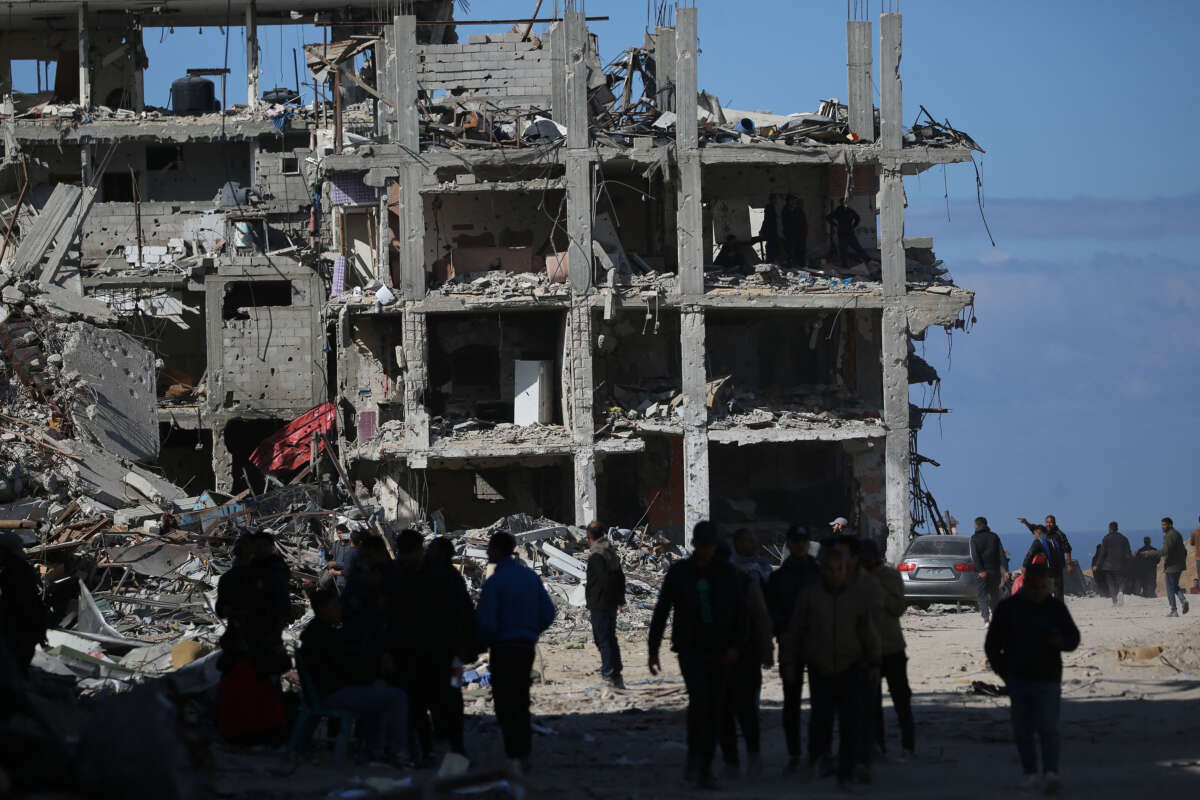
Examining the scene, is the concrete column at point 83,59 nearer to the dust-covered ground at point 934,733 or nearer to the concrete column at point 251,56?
the concrete column at point 251,56

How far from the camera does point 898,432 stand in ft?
98.9

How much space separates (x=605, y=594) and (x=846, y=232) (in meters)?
18.8

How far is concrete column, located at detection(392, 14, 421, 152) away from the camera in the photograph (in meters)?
29.6

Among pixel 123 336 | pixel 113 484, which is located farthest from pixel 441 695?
pixel 123 336

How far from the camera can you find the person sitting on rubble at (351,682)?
9461 mm

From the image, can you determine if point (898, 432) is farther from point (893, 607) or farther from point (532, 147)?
Result: point (893, 607)

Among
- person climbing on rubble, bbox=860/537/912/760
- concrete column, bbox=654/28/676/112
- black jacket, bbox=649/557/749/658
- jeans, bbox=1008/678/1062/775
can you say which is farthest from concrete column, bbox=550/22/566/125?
jeans, bbox=1008/678/1062/775

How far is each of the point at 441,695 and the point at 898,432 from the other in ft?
71.2

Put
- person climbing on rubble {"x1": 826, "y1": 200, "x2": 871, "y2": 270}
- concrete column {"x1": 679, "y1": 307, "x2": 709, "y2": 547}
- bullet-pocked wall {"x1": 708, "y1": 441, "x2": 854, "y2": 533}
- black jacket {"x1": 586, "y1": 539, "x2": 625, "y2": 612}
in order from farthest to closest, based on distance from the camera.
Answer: bullet-pocked wall {"x1": 708, "y1": 441, "x2": 854, "y2": 533}, person climbing on rubble {"x1": 826, "y1": 200, "x2": 871, "y2": 270}, concrete column {"x1": 679, "y1": 307, "x2": 709, "y2": 547}, black jacket {"x1": 586, "y1": 539, "x2": 625, "y2": 612}

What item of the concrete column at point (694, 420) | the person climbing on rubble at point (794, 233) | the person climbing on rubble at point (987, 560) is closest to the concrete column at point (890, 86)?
the person climbing on rubble at point (794, 233)

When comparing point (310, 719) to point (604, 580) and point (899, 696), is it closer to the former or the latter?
point (899, 696)

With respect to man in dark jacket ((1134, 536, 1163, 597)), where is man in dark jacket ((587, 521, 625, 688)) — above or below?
above

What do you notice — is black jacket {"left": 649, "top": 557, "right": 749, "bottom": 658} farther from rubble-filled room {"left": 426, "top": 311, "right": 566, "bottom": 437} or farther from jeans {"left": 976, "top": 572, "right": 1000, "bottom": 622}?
rubble-filled room {"left": 426, "top": 311, "right": 566, "bottom": 437}

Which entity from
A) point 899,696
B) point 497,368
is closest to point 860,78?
point 497,368
